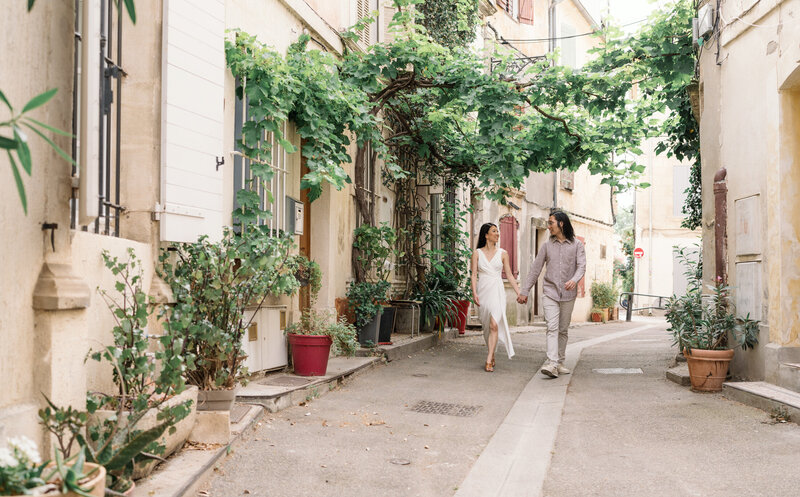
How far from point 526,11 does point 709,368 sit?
13998 millimetres

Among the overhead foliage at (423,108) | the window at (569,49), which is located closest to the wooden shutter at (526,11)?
the window at (569,49)

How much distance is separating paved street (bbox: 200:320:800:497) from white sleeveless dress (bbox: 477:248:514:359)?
35.2 inches

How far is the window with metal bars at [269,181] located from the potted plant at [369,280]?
1.81 m

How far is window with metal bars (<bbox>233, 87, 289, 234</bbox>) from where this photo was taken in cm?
639

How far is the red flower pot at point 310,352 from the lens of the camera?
670 centimetres

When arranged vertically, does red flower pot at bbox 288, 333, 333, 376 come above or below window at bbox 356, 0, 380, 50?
below

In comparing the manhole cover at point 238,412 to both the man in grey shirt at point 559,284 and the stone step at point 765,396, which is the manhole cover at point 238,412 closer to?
the man in grey shirt at point 559,284

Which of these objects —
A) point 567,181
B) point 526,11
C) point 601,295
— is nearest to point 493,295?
→ point 526,11

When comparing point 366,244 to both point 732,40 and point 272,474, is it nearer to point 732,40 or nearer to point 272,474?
point 732,40

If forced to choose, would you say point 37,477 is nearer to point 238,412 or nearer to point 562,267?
point 238,412

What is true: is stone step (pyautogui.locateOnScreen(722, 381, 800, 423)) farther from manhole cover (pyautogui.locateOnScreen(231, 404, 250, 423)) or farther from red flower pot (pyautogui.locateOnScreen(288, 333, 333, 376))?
manhole cover (pyautogui.locateOnScreen(231, 404, 250, 423))

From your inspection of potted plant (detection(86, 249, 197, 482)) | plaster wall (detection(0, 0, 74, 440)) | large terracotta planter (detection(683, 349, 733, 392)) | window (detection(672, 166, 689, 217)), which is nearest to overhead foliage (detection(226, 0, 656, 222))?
potted plant (detection(86, 249, 197, 482))

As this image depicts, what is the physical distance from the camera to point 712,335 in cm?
696

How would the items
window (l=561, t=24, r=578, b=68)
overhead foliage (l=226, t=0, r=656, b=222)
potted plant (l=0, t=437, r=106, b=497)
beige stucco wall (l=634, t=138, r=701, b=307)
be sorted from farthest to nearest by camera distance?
beige stucco wall (l=634, t=138, r=701, b=307), window (l=561, t=24, r=578, b=68), overhead foliage (l=226, t=0, r=656, b=222), potted plant (l=0, t=437, r=106, b=497)
